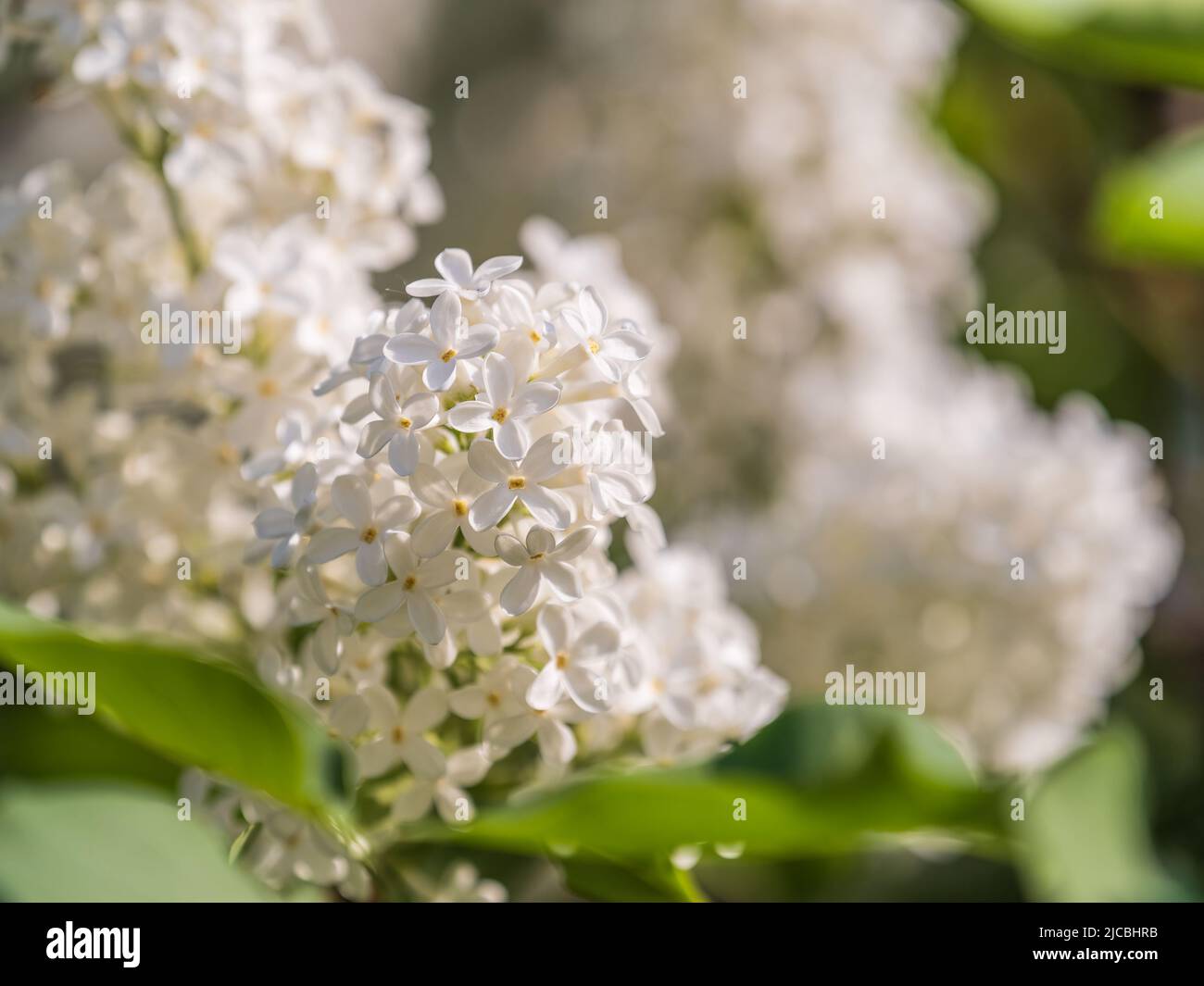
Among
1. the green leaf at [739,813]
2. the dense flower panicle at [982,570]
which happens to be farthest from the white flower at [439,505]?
the dense flower panicle at [982,570]

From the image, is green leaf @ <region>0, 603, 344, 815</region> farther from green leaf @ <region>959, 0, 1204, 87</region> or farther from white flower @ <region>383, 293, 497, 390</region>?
green leaf @ <region>959, 0, 1204, 87</region>

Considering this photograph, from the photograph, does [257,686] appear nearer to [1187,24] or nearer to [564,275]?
[564,275]

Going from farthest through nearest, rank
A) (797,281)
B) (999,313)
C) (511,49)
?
(511,49) < (999,313) < (797,281)

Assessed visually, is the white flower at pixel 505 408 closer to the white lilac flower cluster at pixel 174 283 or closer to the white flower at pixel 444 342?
the white flower at pixel 444 342

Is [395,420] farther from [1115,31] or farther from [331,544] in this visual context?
[1115,31]

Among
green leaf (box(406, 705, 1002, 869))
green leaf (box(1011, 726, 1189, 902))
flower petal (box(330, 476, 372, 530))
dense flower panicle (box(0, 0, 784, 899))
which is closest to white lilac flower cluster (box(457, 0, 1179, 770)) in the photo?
green leaf (box(1011, 726, 1189, 902))

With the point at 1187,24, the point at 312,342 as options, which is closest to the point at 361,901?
the point at 312,342

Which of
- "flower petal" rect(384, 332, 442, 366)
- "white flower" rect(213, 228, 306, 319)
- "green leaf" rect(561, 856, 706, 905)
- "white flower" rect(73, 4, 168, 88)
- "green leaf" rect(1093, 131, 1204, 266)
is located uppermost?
"white flower" rect(73, 4, 168, 88)
